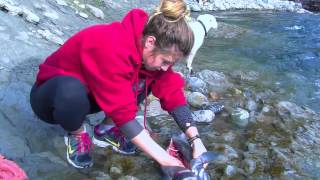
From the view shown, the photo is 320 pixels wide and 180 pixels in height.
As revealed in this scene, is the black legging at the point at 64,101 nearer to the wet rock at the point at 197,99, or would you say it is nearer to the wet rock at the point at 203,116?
the wet rock at the point at 203,116

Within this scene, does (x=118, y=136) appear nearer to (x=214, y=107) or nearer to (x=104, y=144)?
(x=104, y=144)

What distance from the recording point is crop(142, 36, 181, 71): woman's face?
96.1 inches

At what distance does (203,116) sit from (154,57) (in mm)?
1307

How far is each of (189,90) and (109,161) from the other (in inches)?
66.0

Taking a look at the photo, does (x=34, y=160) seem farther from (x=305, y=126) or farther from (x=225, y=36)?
(x=225, y=36)

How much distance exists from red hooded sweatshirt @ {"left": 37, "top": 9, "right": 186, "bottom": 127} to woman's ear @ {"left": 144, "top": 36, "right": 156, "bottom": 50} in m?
0.04

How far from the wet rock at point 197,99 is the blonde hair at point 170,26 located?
5.32 feet

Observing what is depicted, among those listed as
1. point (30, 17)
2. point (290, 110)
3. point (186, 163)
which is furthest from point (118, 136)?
point (30, 17)

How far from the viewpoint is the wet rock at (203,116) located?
366 cm

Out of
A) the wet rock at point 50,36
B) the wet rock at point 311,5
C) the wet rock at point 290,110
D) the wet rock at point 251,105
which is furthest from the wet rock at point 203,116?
the wet rock at point 311,5

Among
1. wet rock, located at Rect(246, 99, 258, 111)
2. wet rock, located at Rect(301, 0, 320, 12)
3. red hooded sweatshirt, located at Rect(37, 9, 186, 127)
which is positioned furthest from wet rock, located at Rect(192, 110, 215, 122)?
wet rock, located at Rect(301, 0, 320, 12)

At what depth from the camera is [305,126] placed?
12.2 ft

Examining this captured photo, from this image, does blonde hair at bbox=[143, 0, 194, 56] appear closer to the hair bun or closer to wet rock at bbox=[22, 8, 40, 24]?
the hair bun

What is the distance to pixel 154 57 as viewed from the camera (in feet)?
8.16
